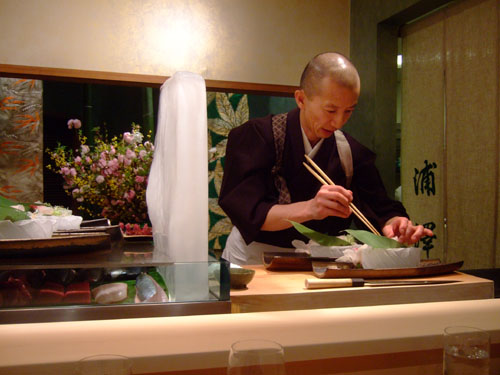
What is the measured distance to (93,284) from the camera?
123 centimetres

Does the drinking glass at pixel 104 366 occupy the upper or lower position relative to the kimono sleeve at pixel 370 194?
lower

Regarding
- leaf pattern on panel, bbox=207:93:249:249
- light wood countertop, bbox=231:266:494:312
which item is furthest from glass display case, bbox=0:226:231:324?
leaf pattern on panel, bbox=207:93:249:249

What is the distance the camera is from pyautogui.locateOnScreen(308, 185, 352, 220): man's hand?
6.50 feet

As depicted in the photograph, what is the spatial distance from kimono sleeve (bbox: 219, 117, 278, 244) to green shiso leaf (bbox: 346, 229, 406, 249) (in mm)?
590

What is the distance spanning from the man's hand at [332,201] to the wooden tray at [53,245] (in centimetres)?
96

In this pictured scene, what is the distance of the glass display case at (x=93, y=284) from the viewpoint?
1188 mm

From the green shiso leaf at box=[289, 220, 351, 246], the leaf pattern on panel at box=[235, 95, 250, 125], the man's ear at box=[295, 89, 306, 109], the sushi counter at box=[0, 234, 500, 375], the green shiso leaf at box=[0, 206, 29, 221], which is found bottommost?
the sushi counter at box=[0, 234, 500, 375]

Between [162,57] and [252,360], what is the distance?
3.41 meters

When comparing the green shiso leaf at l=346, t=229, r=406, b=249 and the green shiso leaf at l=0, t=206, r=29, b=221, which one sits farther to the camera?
the green shiso leaf at l=346, t=229, r=406, b=249

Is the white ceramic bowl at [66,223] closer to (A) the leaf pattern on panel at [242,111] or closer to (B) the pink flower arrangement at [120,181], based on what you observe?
(B) the pink flower arrangement at [120,181]

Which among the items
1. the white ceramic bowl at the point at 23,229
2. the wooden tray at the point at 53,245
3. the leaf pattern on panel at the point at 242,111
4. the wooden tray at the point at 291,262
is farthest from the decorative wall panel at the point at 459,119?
the white ceramic bowl at the point at 23,229

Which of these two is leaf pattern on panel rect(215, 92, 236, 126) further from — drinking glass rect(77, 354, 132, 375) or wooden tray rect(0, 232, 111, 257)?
drinking glass rect(77, 354, 132, 375)

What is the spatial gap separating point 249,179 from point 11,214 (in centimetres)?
121

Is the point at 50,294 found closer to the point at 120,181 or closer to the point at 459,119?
the point at 120,181
